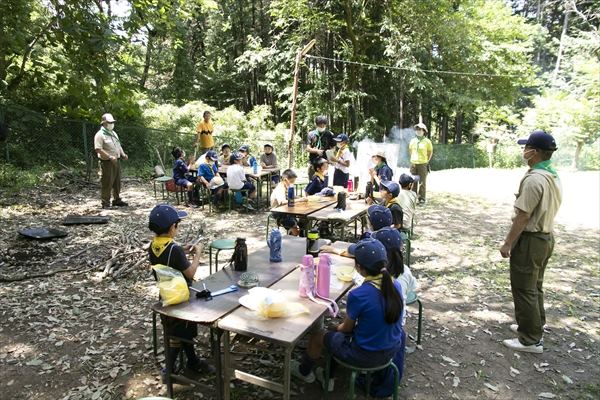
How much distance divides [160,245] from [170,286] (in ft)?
1.31

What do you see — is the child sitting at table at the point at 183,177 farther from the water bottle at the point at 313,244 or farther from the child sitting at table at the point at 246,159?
the water bottle at the point at 313,244

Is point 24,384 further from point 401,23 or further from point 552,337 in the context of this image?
point 401,23

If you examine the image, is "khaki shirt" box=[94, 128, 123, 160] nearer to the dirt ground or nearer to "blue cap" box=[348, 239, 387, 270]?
the dirt ground

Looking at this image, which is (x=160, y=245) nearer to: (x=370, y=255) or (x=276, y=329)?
(x=276, y=329)

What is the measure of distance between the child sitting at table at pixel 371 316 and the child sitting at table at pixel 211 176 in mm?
6691

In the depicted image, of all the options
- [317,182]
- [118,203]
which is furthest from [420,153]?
[118,203]

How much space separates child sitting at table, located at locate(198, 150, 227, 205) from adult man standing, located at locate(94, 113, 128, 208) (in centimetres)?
178

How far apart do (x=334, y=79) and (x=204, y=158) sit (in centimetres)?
1317

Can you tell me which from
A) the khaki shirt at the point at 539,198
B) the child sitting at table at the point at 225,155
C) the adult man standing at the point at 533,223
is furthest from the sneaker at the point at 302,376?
the child sitting at table at the point at 225,155

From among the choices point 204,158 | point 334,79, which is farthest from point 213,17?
point 204,158

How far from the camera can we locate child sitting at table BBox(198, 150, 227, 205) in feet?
30.3

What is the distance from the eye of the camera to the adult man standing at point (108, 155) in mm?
8555

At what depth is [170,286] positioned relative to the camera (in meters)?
3.02

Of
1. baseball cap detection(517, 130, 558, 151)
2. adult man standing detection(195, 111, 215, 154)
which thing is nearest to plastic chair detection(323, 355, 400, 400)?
baseball cap detection(517, 130, 558, 151)
